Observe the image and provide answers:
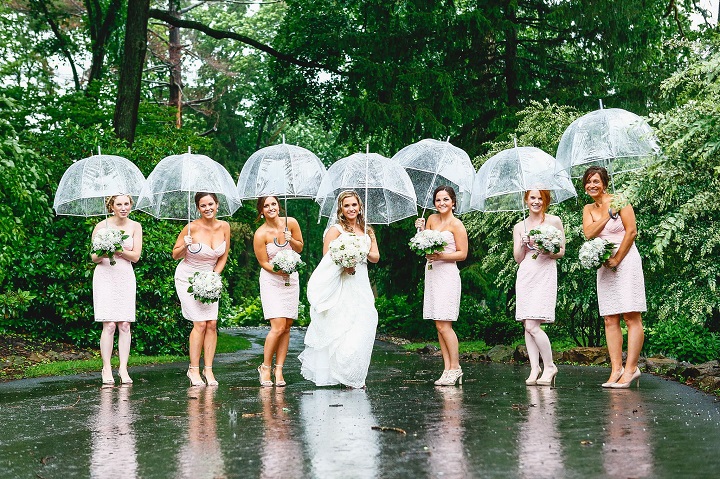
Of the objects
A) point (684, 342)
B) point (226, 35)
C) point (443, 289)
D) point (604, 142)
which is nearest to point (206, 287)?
point (443, 289)

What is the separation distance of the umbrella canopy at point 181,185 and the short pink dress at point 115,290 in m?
0.60

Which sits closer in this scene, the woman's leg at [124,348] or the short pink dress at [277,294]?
the short pink dress at [277,294]

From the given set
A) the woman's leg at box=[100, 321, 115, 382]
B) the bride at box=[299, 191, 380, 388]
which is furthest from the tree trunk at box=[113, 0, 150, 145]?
the bride at box=[299, 191, 380, 388]

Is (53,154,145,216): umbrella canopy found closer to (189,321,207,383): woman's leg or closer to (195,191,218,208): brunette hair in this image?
(195,191,218,208): brunette hair

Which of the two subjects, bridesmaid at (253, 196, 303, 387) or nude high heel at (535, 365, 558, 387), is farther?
bridesmaid at (253, 196, 303, 387)

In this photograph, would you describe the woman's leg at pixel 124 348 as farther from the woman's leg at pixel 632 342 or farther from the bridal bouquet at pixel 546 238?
the woman's leg at pixel 632 342

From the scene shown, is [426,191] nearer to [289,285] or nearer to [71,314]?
[289,285]

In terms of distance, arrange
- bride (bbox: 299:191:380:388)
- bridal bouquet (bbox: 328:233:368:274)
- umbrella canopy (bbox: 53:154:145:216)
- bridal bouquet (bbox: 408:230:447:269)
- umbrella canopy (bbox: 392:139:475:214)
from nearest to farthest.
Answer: bridal bouquet (bbox: 328:233:368:274) < bride (bbox: 299:191:380:388) < bridal bouquet (bbox: 408:230:447:269) < umbrella canopy (bbox: 392:139:475:214) < umbrella canopy (bbox: 53:154:145:216)

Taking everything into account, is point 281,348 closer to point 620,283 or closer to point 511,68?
point 620,283

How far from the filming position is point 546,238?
10305mm

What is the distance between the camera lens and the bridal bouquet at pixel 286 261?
10.6 m

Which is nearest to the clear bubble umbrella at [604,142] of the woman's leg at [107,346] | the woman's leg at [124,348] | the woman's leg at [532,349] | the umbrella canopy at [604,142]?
the umbrella canopy at [604,142]

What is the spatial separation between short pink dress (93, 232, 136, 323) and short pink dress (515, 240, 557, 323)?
4.78 metres

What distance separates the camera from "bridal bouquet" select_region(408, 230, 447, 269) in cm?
1059
